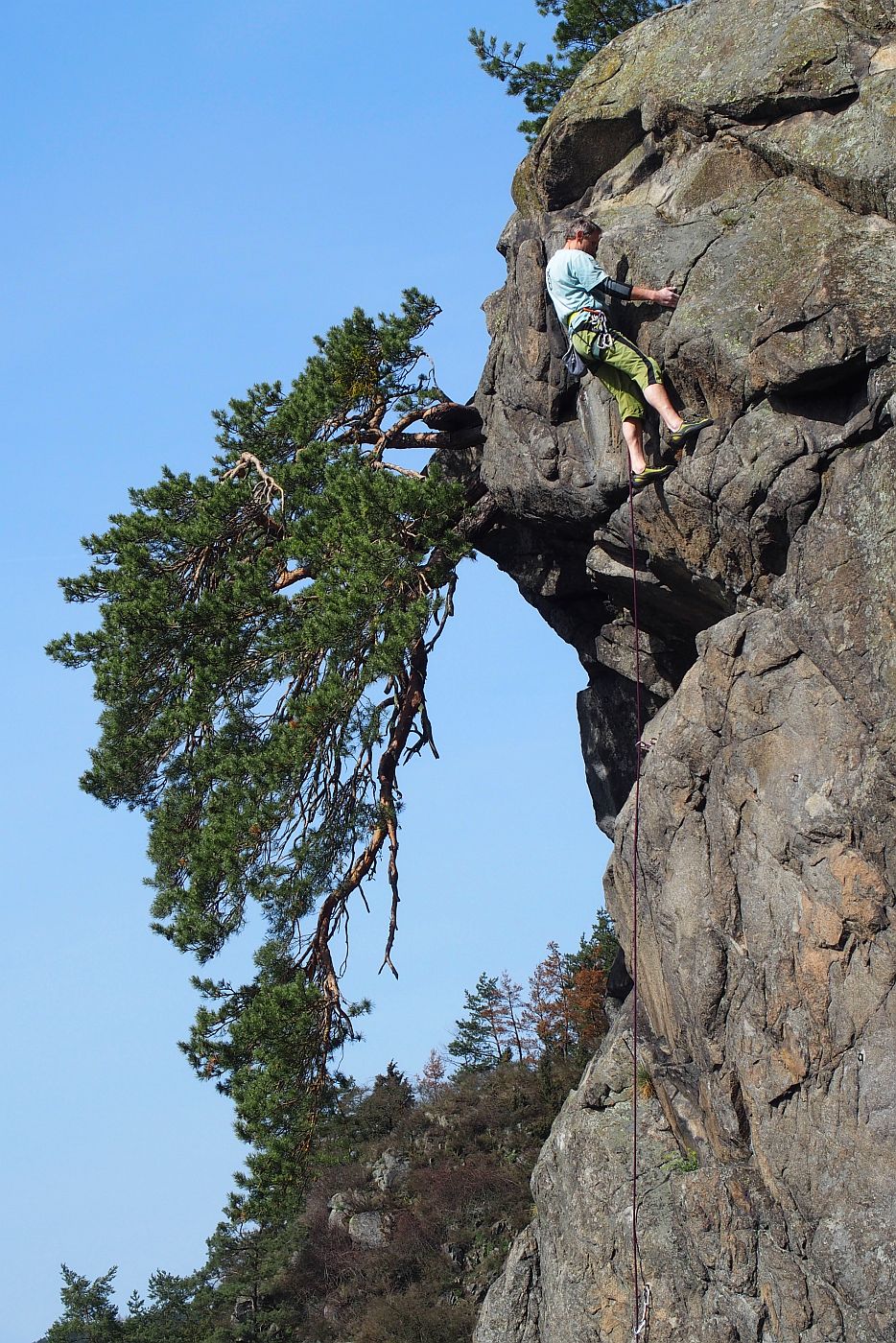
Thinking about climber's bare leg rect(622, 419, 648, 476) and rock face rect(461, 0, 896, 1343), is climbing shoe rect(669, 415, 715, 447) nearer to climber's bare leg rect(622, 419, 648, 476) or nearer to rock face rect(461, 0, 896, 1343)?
rock face rect(461, 0, 896, 1343)

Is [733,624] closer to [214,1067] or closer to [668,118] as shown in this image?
[668,118]

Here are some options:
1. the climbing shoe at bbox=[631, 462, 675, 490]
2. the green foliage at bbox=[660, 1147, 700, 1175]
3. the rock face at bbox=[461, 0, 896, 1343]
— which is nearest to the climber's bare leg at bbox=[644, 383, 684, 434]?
the rock face at bbox=[461, 0, 896, 1343]

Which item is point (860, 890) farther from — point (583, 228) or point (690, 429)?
point (583, 228)

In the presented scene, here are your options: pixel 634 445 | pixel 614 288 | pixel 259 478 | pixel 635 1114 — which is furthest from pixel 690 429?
pixel 635 1114

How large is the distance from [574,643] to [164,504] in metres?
5.25

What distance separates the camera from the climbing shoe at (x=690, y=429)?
12.2 meters

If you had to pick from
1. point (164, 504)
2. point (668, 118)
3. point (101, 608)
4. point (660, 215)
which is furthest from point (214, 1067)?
point (668, 118)

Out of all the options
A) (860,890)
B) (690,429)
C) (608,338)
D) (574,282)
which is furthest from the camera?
(574,282)

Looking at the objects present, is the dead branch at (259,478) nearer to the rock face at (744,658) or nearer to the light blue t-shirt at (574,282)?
the rock face at (744,658)

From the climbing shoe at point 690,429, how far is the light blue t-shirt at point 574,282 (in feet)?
4.70

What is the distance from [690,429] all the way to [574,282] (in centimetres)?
191

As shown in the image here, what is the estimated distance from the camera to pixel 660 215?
13.4m

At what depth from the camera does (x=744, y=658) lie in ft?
38.7

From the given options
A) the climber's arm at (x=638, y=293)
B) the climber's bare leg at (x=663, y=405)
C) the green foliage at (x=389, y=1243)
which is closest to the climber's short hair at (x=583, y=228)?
the climber's arm at (x=638, y=293)
